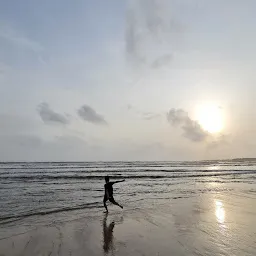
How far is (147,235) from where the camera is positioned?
10.9 meters

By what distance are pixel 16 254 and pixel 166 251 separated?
14.5 feet

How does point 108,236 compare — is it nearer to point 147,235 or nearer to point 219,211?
point 147,235

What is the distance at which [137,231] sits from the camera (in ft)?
38.0

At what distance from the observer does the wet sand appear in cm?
918

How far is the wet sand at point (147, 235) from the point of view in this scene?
30.1 feet

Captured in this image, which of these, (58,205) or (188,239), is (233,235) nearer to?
(188,239)

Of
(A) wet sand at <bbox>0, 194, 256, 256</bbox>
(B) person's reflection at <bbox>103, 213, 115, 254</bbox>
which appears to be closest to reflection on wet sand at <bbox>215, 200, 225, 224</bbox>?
(A) wet sand at <bbox>0, 194, 256, 256</bbox>

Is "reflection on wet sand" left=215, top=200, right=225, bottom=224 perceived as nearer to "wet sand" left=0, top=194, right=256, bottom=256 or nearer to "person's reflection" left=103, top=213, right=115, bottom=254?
"wet sand" left=0, top=194, right=256, bottom=256

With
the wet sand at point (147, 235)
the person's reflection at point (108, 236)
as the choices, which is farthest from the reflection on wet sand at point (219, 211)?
the person's reflection at point (108, 236)

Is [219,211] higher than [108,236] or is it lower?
higher

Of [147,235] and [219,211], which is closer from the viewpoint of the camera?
[147,235]

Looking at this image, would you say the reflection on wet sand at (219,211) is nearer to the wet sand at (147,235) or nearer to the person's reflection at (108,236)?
the wet sand at (147,235)

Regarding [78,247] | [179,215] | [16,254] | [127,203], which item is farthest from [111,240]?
[127,203]

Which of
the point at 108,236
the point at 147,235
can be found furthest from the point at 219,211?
the point at 108,236
